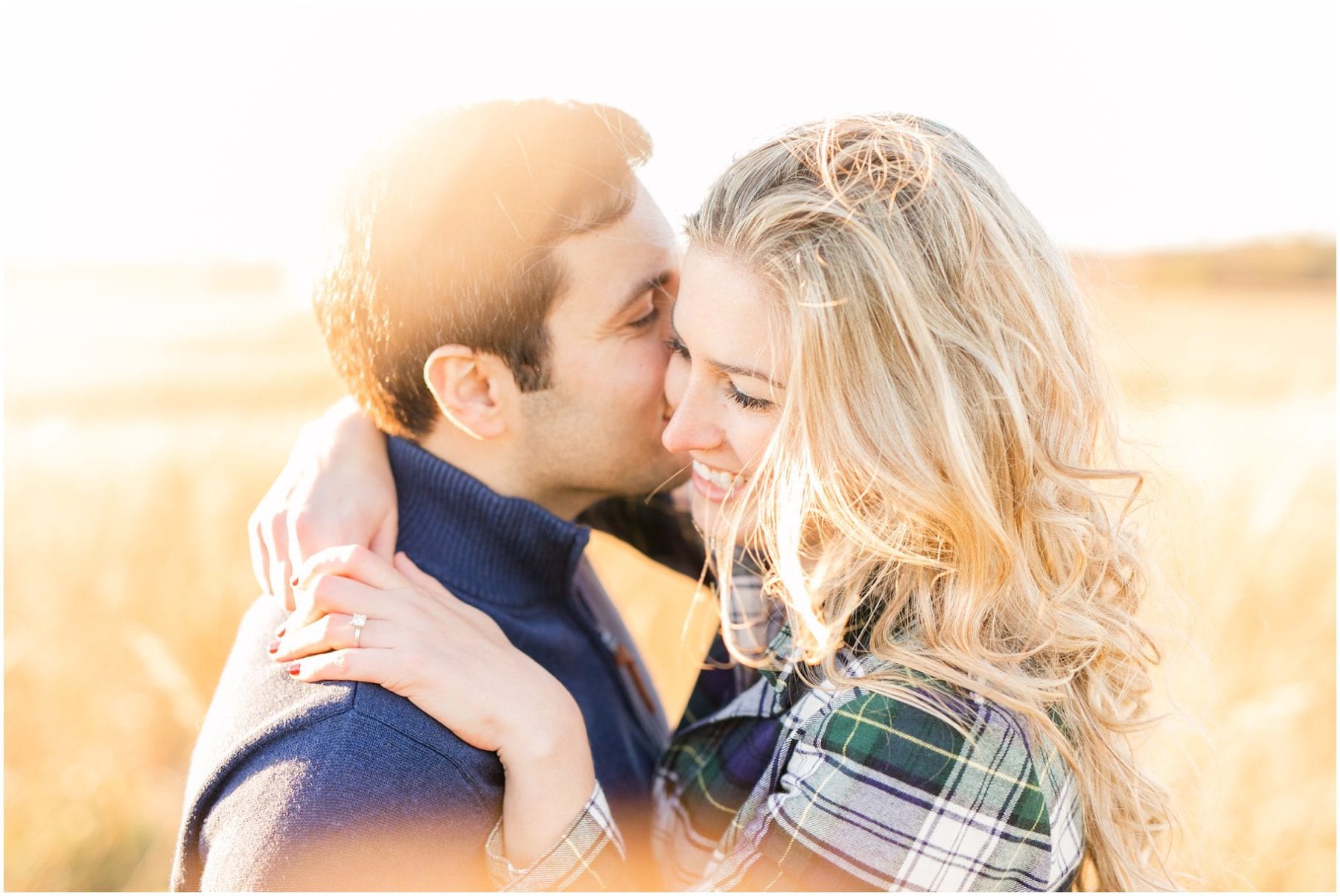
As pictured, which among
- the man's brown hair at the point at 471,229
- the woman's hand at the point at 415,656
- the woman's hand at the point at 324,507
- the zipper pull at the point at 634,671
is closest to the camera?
the woman's hand at the point at 415,656

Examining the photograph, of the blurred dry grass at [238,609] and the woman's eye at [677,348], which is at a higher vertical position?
the woman's eye at [677,348]

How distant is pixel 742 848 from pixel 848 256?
3.71 ft

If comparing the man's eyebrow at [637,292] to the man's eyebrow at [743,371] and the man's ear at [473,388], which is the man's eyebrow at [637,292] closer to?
the man's ear at [473,388]

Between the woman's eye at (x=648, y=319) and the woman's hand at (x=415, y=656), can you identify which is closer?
the woman's hand at (x=415, y=656)

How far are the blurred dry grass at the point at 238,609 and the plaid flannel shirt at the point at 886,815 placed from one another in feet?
1.91

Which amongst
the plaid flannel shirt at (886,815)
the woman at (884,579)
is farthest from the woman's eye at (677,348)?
the plaid flannel shirt at (886,815)

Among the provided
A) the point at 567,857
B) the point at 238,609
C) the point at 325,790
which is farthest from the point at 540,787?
the point at 238,609

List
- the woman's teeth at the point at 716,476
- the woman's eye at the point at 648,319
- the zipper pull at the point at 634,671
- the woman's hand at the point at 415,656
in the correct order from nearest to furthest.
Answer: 1. the woman's hand at the point at 415,656
2. the woman's teeth at the point at 716,476
3. the woman's eye at the point at 648,319
4. the zipper pull at the point at 634,671

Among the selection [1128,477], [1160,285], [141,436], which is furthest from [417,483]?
[1160,285]

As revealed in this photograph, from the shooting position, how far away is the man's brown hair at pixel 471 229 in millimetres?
2309

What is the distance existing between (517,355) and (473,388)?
0.15 metres

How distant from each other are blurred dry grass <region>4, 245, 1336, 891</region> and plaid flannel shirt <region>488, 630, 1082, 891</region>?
1.91 feet

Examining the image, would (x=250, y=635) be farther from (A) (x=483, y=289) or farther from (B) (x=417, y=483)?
(A) (x=483, y=289)

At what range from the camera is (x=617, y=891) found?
1844 mm
